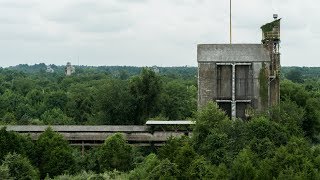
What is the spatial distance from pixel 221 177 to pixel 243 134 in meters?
Result: 11.0

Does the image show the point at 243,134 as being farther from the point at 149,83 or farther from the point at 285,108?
the point at 149,83

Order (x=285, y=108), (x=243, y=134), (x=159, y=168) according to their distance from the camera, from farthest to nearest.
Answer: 1. (x=285, y=108)
2. (x=243, y=134)
3. (x=159, y=168)

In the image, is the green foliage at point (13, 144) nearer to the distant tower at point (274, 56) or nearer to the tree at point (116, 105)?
the distant tower at point (274, 56)

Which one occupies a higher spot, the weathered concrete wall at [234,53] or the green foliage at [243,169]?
the weathered concrete wall at [234,53]

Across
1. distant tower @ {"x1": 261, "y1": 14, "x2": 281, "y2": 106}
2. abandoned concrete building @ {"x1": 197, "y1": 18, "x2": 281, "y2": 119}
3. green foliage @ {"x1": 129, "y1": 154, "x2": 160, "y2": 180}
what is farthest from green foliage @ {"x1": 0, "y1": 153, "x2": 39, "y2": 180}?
distant tower @ {"x1": 261, "y1": 14, "x2": 281, "y2": 106}

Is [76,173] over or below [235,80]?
below

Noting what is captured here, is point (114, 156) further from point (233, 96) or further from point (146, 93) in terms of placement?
point (146, 93)

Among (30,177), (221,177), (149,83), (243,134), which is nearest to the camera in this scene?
(221,177)

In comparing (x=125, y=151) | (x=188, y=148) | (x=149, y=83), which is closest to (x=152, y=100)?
(x=149, y=83)

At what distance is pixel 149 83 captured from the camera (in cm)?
7425

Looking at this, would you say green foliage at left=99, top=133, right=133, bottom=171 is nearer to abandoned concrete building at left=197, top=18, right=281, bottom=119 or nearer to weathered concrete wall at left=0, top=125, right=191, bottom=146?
weathered concrete wall at left=0, top=125, right=191, bottom=146

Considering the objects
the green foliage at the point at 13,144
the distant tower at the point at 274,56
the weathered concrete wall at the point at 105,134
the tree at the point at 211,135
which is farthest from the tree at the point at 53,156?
the distant tower at the point at 274,56

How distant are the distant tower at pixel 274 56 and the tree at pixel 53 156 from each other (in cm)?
1915

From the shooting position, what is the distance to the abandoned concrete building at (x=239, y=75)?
56.2 m
